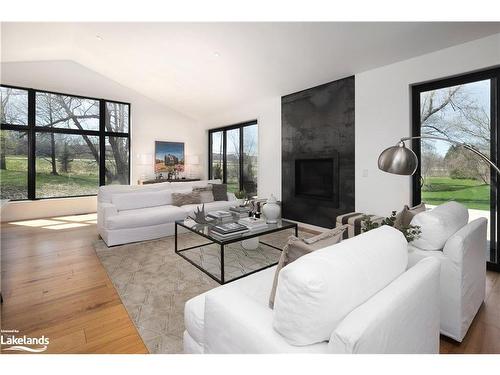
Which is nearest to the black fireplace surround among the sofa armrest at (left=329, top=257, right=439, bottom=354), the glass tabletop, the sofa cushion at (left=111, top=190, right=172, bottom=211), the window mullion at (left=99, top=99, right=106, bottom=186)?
the glass tabletop

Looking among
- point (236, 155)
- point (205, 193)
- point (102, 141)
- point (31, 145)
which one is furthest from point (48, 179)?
point (236, 155)

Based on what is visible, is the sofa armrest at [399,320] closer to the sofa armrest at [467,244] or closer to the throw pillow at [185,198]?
the sofa armrest at [467,244]

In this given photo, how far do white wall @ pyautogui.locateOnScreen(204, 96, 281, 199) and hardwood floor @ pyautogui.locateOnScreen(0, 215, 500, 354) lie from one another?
3.34 m

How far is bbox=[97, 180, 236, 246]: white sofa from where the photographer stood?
364 centimetres

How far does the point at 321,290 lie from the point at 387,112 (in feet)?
11.2

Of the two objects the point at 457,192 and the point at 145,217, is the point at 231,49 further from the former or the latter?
the point at 457,192

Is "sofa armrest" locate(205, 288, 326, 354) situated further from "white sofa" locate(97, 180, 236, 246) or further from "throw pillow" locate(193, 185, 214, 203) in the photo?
"throw pillow" locate(193, 185, 214, 203)

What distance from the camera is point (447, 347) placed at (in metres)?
1.66

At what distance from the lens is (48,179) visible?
18.6ft

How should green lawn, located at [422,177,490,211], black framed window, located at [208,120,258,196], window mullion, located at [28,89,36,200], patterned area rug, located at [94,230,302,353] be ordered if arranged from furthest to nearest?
black framed window, located at [208,120,258,196] < window mullion, located at [28,89,36,200] < green lawn, located at [422,177,490,211] < patterned area rug, located at [94,230,302,353]

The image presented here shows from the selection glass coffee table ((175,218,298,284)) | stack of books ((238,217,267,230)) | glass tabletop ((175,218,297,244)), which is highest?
stack of books ((238,217,267,230))

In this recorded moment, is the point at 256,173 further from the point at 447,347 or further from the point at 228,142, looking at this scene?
the point at 447,347

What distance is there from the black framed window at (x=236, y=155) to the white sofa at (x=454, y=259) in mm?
4268

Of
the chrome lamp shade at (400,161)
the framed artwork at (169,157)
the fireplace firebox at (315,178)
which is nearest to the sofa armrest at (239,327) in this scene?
the chrome lamp shade at (400,161)
